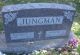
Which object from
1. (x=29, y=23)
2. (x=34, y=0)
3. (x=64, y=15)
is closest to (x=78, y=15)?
(x=34, y=0)

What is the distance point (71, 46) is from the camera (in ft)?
15.5

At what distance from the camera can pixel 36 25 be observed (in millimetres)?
4684

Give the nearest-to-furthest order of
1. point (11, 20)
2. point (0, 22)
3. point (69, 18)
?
1. point (11, 20)
2. point (69, 18)
3. point (0, 22)

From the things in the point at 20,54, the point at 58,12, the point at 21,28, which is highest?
the point at 58,12

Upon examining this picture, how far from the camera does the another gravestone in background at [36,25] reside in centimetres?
448

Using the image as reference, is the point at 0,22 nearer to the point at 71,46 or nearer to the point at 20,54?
the point at 20,54

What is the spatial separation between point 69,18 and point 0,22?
5.63ft

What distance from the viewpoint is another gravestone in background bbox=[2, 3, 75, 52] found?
4.48m

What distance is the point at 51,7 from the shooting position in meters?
4.56

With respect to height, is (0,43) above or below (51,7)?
below

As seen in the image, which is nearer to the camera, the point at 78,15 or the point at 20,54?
the point at 20,54

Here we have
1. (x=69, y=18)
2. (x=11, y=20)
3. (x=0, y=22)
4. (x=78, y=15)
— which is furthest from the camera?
(x=78, y=15)

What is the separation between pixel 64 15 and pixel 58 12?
155 mm

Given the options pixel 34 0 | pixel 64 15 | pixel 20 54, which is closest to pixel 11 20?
pixel 20 54
